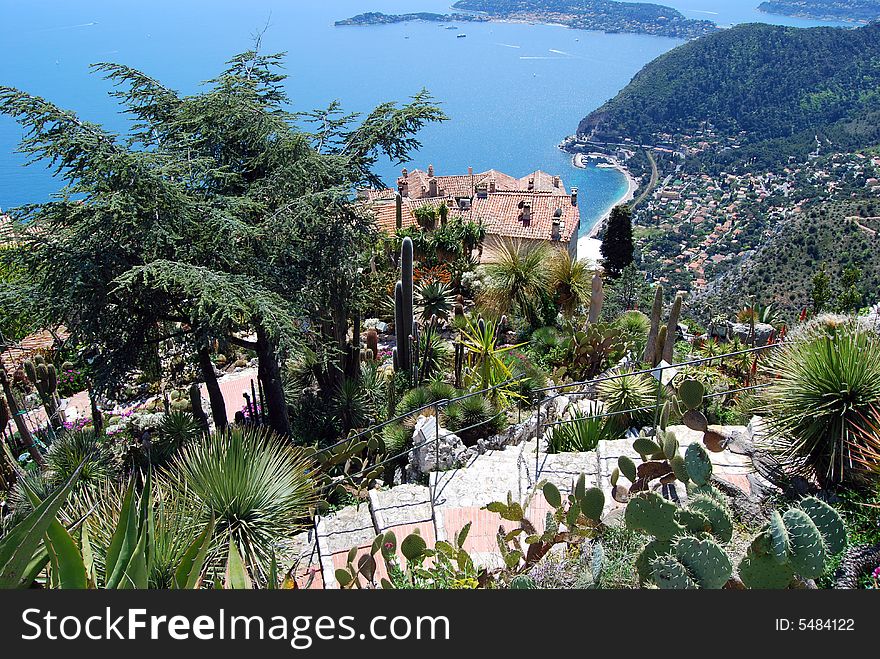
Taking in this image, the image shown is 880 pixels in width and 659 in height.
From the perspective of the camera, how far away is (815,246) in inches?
1697

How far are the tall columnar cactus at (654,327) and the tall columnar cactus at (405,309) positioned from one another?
3437 mm

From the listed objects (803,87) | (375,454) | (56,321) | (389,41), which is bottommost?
(375,454)

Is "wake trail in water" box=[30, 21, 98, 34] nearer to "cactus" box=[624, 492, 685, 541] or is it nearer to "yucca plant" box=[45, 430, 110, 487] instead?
"yucca plant" box=[45, 430, 110, 487]

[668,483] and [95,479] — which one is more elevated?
[668,483]

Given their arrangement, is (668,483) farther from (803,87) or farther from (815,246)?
(803,87)

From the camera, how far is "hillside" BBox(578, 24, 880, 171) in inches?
3999

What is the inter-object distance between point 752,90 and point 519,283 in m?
114

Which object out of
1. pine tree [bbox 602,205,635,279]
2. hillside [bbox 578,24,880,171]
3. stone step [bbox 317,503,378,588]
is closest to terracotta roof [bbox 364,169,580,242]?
pine tree [bbox 602,205,635,279]

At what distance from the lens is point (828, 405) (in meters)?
5.21

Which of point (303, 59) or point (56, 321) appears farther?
point (303, 59)

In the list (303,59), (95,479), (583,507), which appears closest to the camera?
(583,507)

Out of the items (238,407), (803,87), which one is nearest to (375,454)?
(238,407)

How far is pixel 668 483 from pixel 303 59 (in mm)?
150689

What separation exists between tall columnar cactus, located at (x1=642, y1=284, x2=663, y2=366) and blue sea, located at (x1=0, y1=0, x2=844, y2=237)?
51.2m
